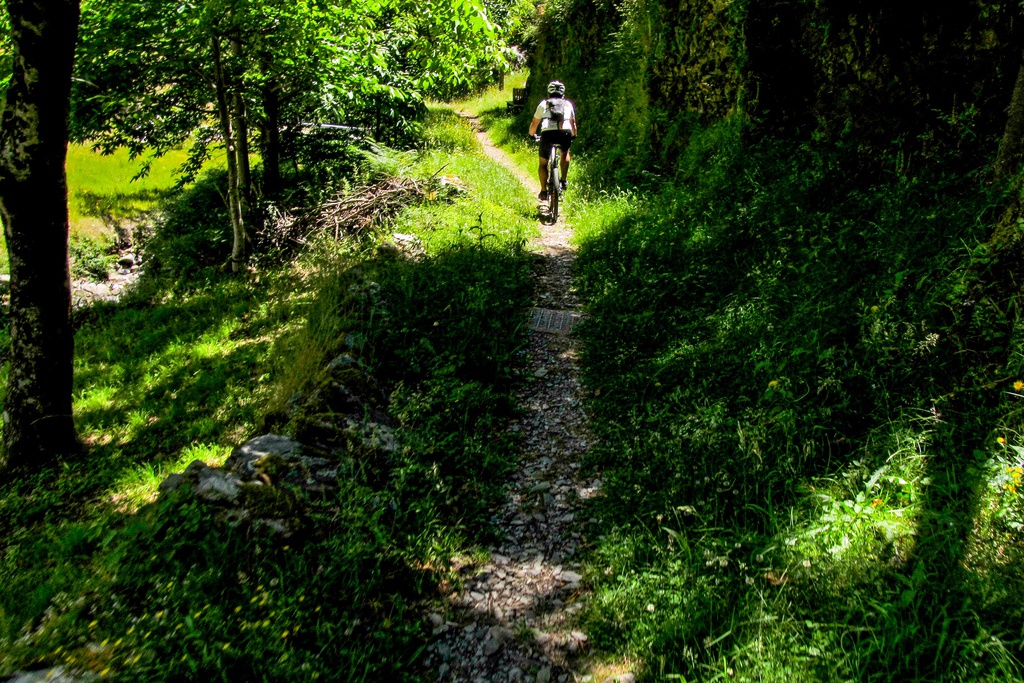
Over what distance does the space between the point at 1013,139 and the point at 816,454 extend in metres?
2.93

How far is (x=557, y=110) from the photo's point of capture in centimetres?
1058

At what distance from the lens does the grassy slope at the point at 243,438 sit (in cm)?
302

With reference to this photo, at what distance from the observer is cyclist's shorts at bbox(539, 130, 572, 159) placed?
35.0 feet

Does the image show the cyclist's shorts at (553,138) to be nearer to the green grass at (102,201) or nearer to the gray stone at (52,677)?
the green grass at (102,201)

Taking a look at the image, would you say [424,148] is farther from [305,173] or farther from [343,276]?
[343,276]

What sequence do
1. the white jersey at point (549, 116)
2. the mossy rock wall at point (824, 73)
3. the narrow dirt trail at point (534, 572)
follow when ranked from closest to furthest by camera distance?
the narrow dirt trail at point (534, 572) → the mossy rock wall at point (824, 73) → the white jersey at point (549, 116)

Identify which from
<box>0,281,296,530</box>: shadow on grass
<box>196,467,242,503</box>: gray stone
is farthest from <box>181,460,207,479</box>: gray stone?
<box>0,281,296,530</box>: shadow on grass

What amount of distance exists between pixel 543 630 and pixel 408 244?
241 inches

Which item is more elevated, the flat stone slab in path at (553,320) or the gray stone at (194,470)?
the flat stone slab in path at (553,320)

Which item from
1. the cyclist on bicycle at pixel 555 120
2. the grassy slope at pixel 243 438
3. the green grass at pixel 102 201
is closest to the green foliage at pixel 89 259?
the green grass at pixel 102 201

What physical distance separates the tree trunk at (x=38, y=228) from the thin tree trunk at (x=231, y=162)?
4545 mm

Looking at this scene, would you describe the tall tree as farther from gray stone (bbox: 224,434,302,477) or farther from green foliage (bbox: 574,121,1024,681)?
gray stone (bbox: 224,434,302,477)

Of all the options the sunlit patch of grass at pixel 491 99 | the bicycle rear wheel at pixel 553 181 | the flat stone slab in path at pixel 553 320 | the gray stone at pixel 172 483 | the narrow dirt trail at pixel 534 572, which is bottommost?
the narrow dirt trail at pixel 534 572

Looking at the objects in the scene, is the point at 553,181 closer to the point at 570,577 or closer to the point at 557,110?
the point at 557,110
